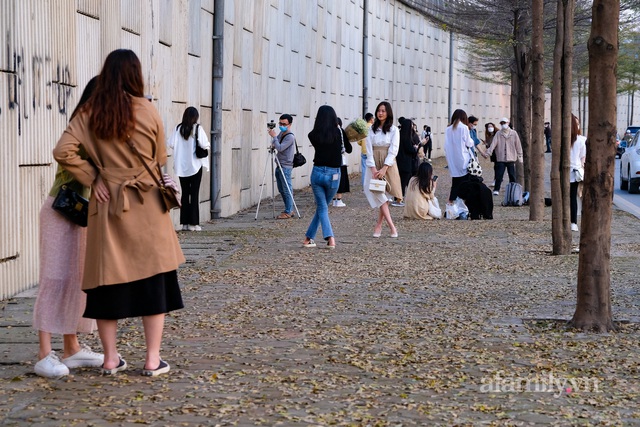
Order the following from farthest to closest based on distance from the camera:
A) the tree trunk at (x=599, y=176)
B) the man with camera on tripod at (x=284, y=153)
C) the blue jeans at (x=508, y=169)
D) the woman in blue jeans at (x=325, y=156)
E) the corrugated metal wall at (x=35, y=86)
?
1. the blue jeans at (x=508, y=169)
2. the man with camera on tripod at (x=284, y=153)
3. the woman in blue jeans at (x=325, y=156)
4. the corrugated metal wall at (x=35, y=86)
5. the tree trunk at (x=599, y=176)

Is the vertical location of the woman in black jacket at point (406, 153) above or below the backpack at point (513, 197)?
above

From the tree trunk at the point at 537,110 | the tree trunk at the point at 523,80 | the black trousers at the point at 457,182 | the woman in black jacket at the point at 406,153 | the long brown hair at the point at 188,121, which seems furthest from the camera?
the tree trunk at the point at 523,80

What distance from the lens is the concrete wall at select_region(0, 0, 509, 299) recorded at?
9.98m

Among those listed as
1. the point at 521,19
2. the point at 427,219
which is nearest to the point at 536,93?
the point at 427,219

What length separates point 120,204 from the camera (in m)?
6.39

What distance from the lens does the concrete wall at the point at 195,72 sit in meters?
9.98

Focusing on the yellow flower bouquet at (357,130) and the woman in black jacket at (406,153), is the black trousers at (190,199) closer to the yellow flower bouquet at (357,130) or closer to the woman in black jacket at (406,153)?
the yellow flower bouquet at (357,130)

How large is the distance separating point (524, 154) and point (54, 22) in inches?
638

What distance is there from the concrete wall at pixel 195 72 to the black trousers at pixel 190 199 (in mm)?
167

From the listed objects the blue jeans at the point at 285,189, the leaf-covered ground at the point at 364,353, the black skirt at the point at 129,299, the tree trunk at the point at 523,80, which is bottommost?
the leaf-covered ground at the point at 364,353

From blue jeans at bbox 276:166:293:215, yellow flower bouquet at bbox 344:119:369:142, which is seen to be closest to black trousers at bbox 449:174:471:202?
yellow flower bouquet at bbox 344:119:369:142

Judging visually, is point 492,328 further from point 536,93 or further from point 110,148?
point 536,93

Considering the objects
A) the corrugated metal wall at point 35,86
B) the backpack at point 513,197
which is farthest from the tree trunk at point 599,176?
the backpack at point 513,197

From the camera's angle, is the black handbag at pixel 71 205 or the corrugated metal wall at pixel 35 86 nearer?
the black handbag at pixel 71 205
